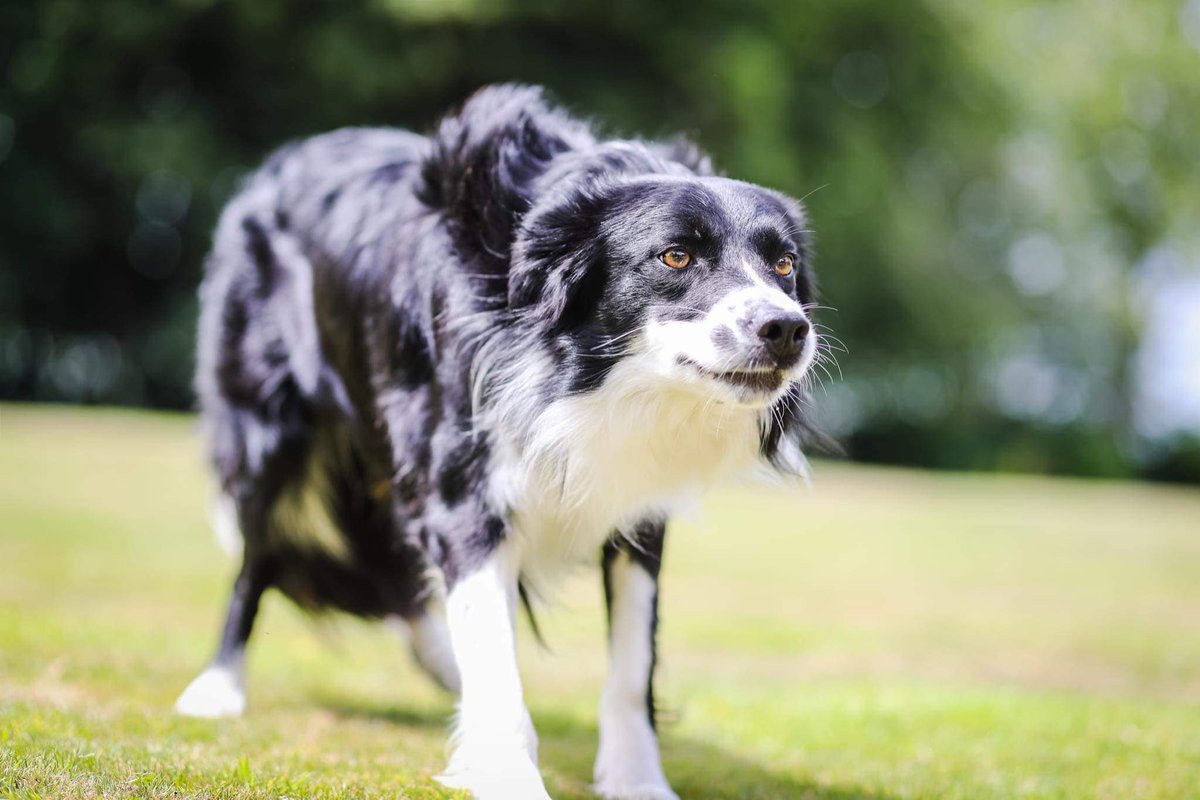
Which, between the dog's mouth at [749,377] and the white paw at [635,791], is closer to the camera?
the dog's mouth at [749,377]

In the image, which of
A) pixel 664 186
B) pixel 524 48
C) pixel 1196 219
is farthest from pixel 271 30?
pixel 1196 219

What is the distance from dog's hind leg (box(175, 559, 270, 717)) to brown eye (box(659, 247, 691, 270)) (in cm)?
250

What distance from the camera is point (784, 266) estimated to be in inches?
144

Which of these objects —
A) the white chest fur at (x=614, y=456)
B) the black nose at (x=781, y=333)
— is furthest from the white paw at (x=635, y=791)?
the black nose at (x=781, y=333)

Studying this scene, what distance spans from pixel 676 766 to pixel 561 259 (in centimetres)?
191

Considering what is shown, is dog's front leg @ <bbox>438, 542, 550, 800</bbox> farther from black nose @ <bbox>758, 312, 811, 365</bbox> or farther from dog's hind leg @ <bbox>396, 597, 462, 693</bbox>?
dog's hind leg @ <bbox>396, 597, 462, 693</bbox>

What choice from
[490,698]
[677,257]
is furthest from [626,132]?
[490,698]

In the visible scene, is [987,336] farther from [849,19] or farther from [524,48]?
[524,48]

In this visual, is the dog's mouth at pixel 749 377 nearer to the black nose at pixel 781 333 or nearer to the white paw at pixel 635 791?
the black nose at pixel 781 333

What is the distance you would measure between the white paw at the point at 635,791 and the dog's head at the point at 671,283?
1.25 meters

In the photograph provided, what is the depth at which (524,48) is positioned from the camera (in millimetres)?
20484

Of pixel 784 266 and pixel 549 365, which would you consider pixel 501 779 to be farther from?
pixel 784 266

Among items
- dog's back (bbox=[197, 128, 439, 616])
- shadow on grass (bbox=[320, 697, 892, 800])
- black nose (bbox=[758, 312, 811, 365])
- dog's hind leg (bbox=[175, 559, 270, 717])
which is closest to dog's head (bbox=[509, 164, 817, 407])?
black nose (bbox=[758, 312, 811, 365])

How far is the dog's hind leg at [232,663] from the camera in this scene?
4.68 meters
